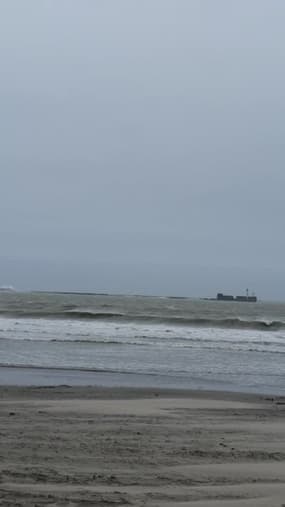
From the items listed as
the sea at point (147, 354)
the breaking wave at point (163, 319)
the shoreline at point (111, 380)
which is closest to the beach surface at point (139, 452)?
the shoreline at point (111, 380)

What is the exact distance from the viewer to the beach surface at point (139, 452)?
19.3 feet

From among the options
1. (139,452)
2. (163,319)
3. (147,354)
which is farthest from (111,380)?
(163,319)

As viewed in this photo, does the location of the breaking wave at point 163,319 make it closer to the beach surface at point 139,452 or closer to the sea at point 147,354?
the sea at point 147,354

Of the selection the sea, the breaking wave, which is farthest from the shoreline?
the breaking wave

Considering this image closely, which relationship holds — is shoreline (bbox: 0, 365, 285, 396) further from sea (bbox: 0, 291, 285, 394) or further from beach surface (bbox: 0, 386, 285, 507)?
beach surface (bbox: 0, 386, 285, 507)

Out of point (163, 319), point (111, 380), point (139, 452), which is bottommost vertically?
point (111, 380)

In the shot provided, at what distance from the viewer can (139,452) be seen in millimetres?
7699

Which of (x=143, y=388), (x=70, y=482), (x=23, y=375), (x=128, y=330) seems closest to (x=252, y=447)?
(x=70, y=482)

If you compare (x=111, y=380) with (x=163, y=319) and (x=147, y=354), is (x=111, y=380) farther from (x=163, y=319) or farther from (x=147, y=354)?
(x=163, y=319)

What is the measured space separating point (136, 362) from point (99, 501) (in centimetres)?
1582

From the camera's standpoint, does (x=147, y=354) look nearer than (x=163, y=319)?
Yes

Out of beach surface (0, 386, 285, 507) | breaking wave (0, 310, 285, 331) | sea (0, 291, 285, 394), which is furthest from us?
breaking wave (0, 310, 285, 331)

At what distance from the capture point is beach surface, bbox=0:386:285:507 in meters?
5.87

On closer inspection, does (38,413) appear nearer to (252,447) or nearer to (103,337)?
(252,447)
